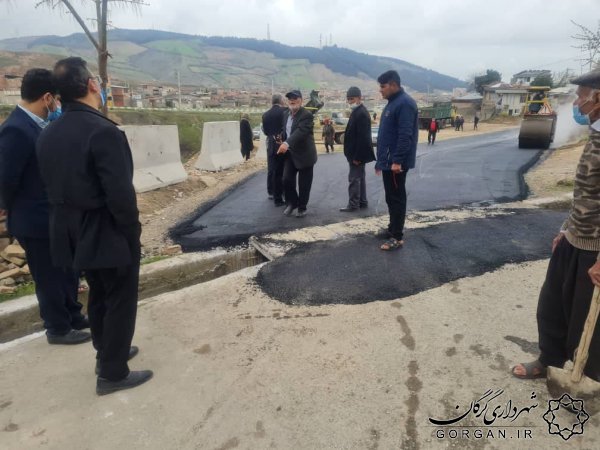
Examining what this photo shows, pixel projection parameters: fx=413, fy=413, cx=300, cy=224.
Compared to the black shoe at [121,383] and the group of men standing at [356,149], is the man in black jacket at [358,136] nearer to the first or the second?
the group of men standing at [356,149]

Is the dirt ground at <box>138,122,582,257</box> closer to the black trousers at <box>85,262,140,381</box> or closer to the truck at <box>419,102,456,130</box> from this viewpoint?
the black trousers at <box>85,262,140,381</box>

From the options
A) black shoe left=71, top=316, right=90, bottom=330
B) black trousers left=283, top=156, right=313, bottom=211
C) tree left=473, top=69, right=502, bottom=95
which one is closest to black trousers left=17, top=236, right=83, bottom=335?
black shoe left=71, top=316, right=90, bottom=330

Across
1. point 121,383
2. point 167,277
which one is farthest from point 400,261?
point 121,383

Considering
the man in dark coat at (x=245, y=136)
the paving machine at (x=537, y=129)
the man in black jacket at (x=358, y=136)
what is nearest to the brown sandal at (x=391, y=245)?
the man in black jacket at (x=358, y=136)

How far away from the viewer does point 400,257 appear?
4750 mm

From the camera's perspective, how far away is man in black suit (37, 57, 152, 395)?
2.37 meters

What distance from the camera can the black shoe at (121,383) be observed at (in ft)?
8.85

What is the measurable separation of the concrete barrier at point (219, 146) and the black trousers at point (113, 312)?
28.4 feet

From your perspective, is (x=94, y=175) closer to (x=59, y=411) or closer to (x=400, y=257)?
(x=59, y=411)

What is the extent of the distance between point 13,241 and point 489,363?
5.73 m

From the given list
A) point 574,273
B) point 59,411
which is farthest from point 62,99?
point 574,273

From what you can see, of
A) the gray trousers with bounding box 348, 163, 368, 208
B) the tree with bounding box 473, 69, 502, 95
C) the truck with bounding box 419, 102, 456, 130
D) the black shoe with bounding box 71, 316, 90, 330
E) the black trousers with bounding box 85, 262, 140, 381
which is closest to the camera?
the black trousers with bounding box 85, 262, 140, 381

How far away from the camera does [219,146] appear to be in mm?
11500

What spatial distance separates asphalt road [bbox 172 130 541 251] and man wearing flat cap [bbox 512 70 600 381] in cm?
386
